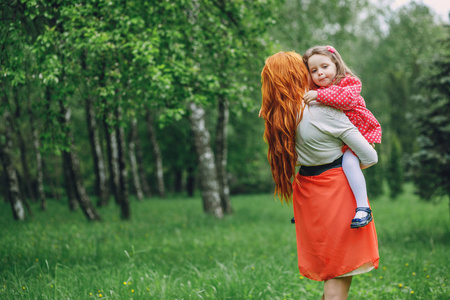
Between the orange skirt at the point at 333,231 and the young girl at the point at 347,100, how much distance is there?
8 centimetres

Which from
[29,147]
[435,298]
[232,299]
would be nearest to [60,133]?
[232,299]

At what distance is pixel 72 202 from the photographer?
43.7 ft

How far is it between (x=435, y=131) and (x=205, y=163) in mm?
5493

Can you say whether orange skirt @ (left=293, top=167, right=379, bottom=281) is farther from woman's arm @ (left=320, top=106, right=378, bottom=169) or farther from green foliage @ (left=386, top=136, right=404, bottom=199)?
green foliage @ (left=386, top=136, right=404, bottom=199)

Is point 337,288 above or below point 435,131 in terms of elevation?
below

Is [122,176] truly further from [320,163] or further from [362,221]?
[362,221]

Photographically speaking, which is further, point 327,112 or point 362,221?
point 327,112

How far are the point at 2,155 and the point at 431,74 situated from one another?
969 cm

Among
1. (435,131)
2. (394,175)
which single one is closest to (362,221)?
(435,131)

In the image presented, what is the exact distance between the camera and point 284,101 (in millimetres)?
2541

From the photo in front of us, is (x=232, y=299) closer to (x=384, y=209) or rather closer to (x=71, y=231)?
(x=71, y=231)

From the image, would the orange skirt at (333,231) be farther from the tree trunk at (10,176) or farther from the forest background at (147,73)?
the tree trunk at (10,176)

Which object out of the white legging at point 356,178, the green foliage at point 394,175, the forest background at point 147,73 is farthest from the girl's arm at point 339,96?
the green foliage at point 394,175

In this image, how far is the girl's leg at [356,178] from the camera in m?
2.44
